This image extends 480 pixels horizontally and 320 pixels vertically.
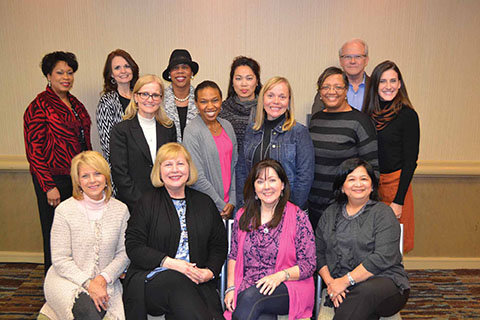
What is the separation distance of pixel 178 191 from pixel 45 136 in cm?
124

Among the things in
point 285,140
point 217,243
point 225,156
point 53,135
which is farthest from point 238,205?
point 53,135

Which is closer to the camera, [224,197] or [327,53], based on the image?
[224,197]

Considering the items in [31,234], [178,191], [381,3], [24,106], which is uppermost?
[381,3]

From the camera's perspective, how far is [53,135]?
2938 millimetres

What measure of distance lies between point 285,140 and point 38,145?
5.73ft

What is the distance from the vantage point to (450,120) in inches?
152

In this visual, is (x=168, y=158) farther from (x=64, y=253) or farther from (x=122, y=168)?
(x=64, y=253)

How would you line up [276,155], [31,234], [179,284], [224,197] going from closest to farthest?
1. [179,284]
2. [276,155]
3. [224,197]
4. [31,234]

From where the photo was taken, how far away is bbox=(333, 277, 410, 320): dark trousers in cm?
207

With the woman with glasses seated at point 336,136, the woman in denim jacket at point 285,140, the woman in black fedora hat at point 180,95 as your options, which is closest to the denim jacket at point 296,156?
the woman in denim jacket at point 285,140

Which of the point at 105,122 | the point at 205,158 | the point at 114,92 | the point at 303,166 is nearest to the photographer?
the point at 303,166

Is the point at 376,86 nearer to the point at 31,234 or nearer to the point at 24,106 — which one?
the point at 24,106

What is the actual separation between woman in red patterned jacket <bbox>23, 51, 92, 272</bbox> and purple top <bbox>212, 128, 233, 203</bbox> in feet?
3.66

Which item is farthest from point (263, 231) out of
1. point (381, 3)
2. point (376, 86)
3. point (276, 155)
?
point (381, 3)
